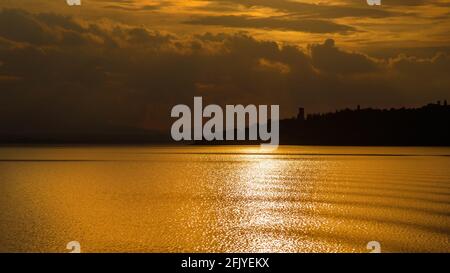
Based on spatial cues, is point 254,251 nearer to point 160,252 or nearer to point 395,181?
point 160,252

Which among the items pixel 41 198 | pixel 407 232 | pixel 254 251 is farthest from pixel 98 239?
pixel 41 198

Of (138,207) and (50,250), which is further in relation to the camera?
(138,207)

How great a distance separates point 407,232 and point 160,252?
1318 centimetres

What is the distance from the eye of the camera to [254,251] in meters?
26.4

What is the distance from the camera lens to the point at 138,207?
141ft

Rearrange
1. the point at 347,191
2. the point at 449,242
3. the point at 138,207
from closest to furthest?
1. the point at 449,242
2. the point at 138,207
3. the point at 347,191
